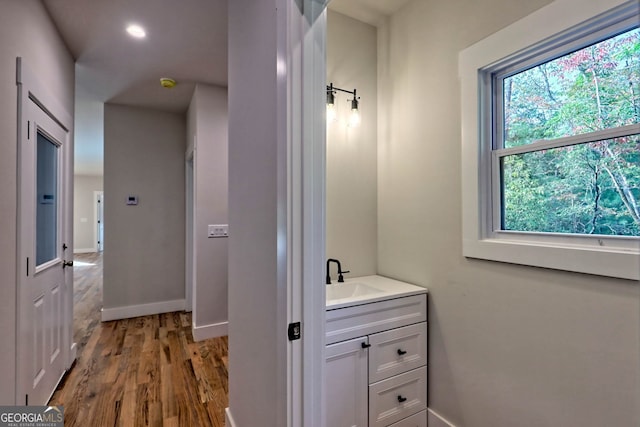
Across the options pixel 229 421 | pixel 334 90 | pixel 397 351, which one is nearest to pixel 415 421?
pixel 397 351

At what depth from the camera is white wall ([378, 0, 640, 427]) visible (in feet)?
3.99

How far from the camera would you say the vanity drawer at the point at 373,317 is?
1.59 m

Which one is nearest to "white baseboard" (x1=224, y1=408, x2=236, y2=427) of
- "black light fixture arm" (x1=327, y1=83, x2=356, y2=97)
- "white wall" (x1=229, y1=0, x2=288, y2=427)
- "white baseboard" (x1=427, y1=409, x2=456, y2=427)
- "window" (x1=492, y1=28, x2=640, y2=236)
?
"white wall" (x1=229, y1=0, x2=288, y2=427)

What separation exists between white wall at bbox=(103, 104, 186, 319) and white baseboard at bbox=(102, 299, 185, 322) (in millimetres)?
11

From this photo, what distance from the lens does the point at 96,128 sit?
4.90 metres

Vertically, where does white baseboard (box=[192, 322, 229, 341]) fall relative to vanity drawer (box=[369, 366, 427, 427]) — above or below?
below

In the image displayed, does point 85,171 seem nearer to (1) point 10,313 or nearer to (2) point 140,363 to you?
(2) point 140,363

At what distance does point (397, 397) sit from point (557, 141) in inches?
61.9

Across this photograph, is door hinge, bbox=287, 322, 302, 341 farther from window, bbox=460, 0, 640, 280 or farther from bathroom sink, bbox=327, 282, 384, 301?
window, bbox=460, 0, 640, 280

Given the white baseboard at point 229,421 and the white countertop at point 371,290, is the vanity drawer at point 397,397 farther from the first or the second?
the white baseboard at point 229,421

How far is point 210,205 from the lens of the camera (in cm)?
329

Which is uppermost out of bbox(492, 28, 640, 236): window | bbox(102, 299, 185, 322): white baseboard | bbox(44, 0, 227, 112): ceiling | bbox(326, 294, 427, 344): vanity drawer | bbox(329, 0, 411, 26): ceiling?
bbox(329, 0, 411, 26): ceiling

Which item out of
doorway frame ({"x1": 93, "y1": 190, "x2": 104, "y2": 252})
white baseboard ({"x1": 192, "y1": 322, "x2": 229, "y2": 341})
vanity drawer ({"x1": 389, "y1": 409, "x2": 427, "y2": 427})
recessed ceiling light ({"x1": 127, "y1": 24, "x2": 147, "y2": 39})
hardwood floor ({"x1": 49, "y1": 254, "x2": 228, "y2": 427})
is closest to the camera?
vanity drawer ({"x1": 389, "y1": 409, "x2": 427, "y2": 427})

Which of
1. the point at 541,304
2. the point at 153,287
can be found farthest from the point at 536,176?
the point at 153,287
